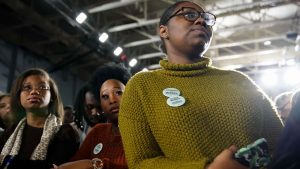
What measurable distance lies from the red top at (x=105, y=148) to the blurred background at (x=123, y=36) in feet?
12.7

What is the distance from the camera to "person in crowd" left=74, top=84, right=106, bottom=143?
104 inches

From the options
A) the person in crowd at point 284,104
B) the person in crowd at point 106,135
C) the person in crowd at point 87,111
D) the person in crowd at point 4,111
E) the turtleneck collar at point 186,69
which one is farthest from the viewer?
the person in crowd at point 284,104

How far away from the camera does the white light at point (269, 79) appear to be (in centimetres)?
881

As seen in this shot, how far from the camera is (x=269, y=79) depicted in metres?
8.91

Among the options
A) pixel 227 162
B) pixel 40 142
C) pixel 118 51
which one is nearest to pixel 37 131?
pixel 40 142

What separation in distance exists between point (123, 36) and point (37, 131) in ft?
18.3

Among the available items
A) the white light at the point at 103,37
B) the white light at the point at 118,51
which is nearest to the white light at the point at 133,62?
the white light at the point at 118,51

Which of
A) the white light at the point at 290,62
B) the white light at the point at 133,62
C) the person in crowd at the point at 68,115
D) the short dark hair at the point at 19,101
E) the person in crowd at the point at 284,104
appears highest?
the white light at the point at 133,62

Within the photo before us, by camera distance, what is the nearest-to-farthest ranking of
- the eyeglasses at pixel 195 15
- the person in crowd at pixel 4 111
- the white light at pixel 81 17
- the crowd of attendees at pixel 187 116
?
the crowd of attendees at pixel 187 116
the eyeglasses at pixel 195 15
the person in crowd at pixel 4 111
the white light at pixel 81 17

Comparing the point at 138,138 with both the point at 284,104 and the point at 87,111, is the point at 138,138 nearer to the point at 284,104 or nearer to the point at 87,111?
the point at 87,111

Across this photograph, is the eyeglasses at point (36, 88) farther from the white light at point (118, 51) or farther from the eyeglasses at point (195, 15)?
the white light at point (118, 51)

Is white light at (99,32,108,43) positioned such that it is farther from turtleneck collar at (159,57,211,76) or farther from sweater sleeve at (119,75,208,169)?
sweater sleeve at (119,75,208,169)

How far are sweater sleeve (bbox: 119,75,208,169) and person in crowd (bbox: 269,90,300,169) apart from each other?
1.79ft

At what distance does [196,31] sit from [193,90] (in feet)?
1.02
